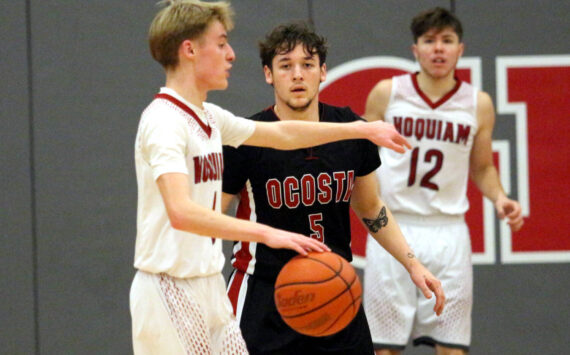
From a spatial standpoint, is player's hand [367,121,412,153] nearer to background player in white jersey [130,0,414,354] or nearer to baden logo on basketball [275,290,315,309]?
background player in white jersey [130,0,414,354]

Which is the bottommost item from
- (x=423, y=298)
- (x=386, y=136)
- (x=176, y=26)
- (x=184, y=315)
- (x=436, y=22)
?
(x=423, y=298)

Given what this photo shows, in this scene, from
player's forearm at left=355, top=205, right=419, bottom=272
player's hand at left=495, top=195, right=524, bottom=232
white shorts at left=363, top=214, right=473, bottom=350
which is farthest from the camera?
white shorts at left=363, top=214, right=473, bottom=350

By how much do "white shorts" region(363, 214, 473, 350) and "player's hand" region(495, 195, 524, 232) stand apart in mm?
367

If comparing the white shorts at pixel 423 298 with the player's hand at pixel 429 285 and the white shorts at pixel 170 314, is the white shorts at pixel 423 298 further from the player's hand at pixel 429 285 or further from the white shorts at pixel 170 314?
the white shorts at pixel 170 314

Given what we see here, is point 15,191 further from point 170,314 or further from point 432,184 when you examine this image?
point 170,314

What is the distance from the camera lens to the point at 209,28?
3660mm

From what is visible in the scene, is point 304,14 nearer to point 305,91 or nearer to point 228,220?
point 305,91

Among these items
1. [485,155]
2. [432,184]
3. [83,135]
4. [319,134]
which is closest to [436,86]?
[485,155]

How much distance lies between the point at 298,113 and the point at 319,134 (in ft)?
2.18

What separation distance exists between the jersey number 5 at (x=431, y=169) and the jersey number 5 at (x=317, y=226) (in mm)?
1932

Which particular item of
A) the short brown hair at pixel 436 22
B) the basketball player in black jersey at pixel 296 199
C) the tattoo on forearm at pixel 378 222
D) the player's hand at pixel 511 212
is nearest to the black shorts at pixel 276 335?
the basketball player in black jersey at pixel 296 199

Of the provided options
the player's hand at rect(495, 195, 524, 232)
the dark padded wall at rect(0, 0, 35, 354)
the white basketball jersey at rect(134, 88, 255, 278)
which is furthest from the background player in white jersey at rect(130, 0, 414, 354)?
the dark padded wall at rect(0, 0, 35, 354)

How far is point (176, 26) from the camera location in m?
3.60

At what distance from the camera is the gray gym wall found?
6.97 meters
